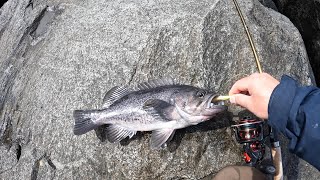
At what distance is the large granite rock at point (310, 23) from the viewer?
299 inches

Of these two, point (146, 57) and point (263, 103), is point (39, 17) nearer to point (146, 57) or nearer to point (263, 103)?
point (146, 57)

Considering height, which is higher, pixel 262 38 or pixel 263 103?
pixel 263 103

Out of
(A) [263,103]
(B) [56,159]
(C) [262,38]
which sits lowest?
(B) [56,159]

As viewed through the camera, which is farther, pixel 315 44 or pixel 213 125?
pixel 315 44

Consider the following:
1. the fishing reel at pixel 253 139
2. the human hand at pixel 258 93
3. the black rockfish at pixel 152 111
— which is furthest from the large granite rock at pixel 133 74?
the human hand at pixel 258 93

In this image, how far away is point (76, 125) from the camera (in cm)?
537

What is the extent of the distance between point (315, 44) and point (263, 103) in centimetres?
464

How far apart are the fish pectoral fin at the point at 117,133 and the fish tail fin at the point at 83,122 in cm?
22

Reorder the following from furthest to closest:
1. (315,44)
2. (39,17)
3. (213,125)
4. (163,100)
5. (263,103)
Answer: (315,44), (39,17), (213,125), (163,100), (263,103)

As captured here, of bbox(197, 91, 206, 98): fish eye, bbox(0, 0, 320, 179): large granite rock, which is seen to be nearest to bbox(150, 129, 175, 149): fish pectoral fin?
bbox(0, 0, 320, 179): large granite rock

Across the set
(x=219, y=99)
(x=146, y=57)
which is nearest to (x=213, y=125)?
(x=219, y=99)

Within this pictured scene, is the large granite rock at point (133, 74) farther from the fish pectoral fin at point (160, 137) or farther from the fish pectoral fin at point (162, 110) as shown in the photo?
the fish pectoral fin at point (162, 110)

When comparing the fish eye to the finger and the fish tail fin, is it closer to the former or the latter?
the finger

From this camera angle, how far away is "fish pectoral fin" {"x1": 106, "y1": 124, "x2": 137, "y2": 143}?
5.34m
